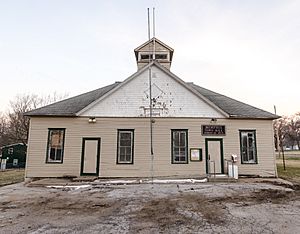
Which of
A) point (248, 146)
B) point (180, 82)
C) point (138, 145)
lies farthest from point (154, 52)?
point (248, 146)

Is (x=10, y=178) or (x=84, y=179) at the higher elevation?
(x=84, y=179)

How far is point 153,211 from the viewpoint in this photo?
600cm

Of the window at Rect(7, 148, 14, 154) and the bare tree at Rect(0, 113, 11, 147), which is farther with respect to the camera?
the bare tree at Rect(0, 113, 11, 147)

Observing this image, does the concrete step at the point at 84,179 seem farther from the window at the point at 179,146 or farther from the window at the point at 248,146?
the window at the point at 248,146

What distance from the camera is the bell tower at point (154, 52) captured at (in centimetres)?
1664

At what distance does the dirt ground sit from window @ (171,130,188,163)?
12.7 ft

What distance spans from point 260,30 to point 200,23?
3.36 m

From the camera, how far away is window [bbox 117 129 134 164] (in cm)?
1272

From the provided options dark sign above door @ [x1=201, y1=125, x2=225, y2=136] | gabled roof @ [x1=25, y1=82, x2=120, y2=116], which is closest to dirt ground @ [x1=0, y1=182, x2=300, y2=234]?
dark sign above door @ [x1=201, y1=125, x2=225, y2=136]

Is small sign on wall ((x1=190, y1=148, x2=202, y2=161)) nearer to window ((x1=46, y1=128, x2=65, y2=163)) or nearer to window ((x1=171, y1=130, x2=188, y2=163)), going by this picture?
window ((x1=171, y1=130, x2=188, y2=163))

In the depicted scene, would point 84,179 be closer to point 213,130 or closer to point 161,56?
point 213,130

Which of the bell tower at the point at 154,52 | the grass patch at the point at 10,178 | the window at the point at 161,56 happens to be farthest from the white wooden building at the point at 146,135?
the window at the point at 161,56

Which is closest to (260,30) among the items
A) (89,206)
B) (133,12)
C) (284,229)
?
(133,12)

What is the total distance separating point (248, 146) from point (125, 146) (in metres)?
6.88
